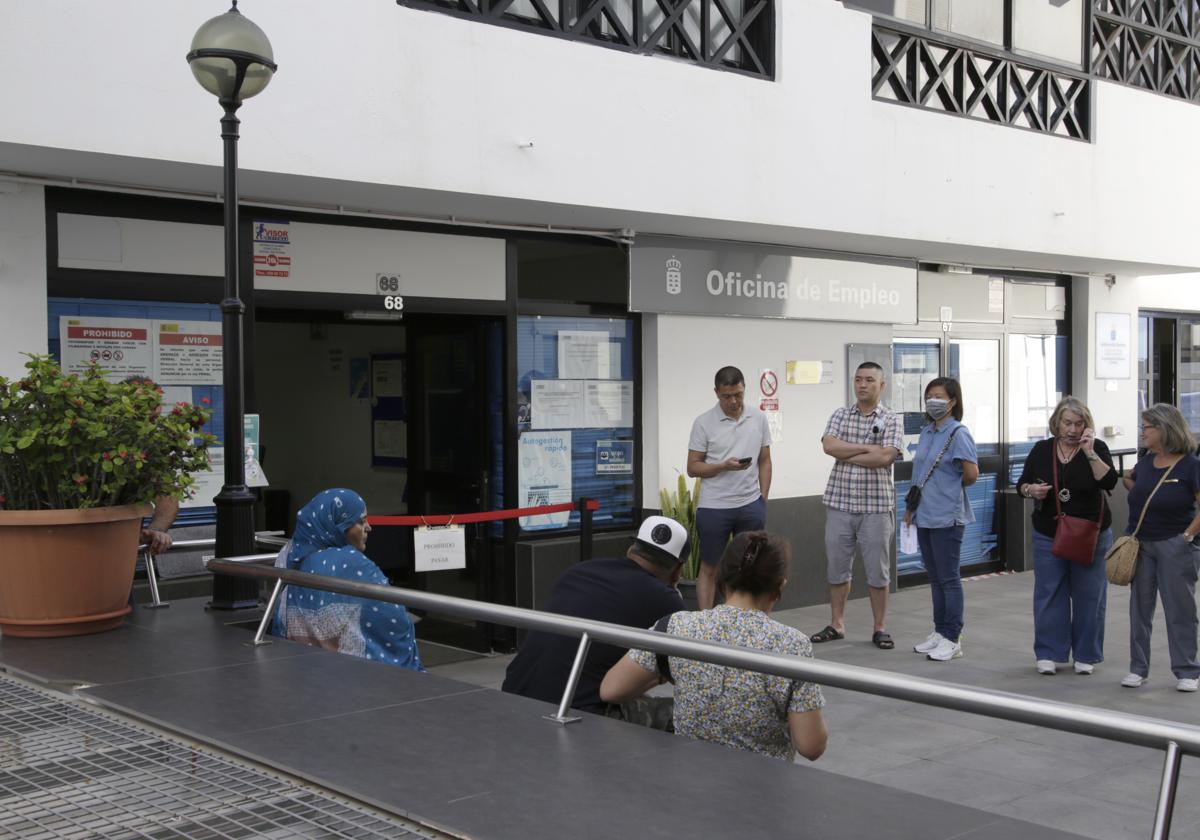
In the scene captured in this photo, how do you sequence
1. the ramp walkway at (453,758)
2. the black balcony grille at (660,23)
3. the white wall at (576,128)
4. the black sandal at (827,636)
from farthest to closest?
the black sandal at (827,636)
the black balcony grille at (660,23)
the white wall at (576,128)
the ramp walkway at (453,758)

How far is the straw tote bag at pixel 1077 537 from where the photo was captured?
26.2ft

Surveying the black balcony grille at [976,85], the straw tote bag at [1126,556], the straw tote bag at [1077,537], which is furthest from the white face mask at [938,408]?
the black balcony grille at [976,85]

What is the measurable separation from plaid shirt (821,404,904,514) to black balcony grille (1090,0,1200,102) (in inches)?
240

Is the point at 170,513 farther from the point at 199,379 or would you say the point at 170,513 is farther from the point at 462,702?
the point at 462,702

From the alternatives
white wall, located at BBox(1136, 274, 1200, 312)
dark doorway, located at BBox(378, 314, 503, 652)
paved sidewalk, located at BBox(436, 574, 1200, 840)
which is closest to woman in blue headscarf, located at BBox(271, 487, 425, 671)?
paved sidewalk, located at BBox(436, 574, 1200, 840)

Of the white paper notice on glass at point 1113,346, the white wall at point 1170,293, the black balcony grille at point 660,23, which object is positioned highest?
the black balcony grille at point 660,23

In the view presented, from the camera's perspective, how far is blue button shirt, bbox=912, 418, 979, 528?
8734 mm

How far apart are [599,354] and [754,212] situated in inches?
64.8

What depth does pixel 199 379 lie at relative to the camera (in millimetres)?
7883

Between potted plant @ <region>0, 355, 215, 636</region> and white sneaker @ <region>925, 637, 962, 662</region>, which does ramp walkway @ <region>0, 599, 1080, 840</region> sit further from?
white sneaker @ <region>925, 637, 962, 662</region>

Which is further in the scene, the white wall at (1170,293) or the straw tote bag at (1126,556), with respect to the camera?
the white wall at (1170,293)

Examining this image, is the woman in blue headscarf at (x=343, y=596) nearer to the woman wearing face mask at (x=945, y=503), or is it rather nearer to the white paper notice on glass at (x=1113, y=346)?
the woman wearing face mask at (x=945, y=503)

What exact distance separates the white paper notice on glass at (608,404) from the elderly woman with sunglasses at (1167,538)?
391cm

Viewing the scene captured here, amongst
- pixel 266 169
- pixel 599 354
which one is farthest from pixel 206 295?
pixel 599 354
